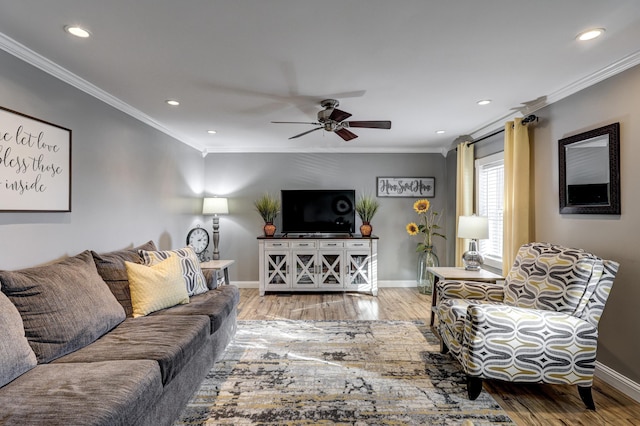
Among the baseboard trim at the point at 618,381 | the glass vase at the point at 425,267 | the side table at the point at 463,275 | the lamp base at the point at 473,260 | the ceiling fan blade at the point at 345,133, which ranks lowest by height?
the baseboard trim at the point at 618,381

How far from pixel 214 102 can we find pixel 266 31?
144cm

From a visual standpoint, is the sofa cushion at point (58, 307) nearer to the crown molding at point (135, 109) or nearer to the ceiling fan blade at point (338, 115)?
the crown molding at point (135, 109)

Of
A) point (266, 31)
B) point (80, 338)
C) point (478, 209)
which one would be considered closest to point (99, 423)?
point (80, 338)

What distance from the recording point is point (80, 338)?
6.33 feet

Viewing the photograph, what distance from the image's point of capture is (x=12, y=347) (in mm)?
1558

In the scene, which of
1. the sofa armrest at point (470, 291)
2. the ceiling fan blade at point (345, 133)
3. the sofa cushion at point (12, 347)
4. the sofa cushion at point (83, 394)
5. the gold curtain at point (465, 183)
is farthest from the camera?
the gold curtain at point (465, 183)

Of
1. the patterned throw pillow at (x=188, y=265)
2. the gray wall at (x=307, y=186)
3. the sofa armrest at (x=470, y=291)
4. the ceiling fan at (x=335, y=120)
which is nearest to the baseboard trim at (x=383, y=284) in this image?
the gray wall at (x=307, y=186)

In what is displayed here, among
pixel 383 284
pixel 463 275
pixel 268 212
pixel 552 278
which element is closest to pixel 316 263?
pixel 268 212

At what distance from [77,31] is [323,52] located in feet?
4.89

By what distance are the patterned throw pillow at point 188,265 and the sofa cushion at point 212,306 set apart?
83 mm

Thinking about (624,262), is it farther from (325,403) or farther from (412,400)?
(325,403)

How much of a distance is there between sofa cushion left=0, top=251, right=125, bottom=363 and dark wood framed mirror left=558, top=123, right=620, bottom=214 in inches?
146

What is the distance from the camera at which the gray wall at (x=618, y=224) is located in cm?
229

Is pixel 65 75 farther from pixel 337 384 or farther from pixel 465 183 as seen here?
pixel 465 183
